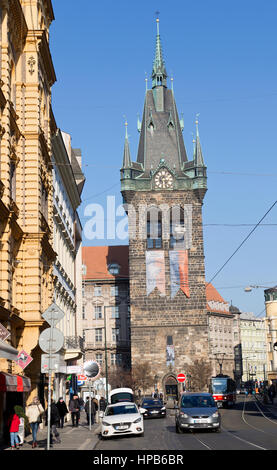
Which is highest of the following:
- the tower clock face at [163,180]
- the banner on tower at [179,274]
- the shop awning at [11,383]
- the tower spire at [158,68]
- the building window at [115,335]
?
the tower spire at [158,68]

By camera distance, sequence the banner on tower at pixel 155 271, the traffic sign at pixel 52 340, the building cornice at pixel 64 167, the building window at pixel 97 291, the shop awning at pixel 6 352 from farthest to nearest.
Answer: the building window at pixel 97 291 → the banner on tower at pixel 155 271 → the building cornice at pixel 64 167 → the shop awning at pixel 6 352 → the traffic sign at pixel 52 340

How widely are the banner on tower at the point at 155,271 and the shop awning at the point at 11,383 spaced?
65.4m

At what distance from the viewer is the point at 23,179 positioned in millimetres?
29188

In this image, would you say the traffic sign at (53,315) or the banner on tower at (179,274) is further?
the banner on tower at (179,274)

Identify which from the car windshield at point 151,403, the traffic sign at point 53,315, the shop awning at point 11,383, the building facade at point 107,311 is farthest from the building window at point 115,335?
the traffic sign at point 53,315

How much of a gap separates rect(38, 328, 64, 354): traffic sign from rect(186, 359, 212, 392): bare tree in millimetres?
71779

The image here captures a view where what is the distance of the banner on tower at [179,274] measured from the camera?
9029cm

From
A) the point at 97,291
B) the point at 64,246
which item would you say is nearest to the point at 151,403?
the point at 64,246

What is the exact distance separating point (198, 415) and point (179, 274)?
64.3 meters

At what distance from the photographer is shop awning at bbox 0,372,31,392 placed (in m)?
20.0

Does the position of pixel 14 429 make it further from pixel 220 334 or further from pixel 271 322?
pixel 220 334

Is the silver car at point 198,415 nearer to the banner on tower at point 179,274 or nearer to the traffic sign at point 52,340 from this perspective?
the traffic sign at point 52,340

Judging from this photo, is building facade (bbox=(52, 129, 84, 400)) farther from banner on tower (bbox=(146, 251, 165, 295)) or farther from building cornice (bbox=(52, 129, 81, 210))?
banner on tower (bbox=(146, 251, 165, 295))
